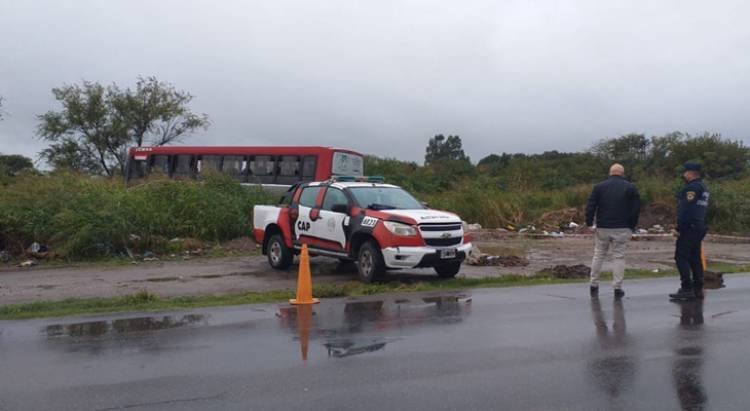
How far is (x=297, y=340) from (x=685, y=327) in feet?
14.8

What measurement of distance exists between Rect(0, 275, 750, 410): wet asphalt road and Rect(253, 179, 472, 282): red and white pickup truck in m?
2.45

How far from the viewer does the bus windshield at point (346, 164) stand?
31.0m

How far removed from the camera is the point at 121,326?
9688 mm

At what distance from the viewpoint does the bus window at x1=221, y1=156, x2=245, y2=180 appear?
3241 centimetres

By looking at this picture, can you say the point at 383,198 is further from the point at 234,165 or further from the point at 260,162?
the point at 234,165

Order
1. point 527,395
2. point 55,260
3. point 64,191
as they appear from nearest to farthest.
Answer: point 527,395, point 55,260, point 64,191

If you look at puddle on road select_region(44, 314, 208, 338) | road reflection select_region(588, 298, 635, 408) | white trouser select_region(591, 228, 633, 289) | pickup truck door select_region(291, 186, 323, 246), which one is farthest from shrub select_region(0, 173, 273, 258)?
road reflection select_region(588, 298, 635, 408)

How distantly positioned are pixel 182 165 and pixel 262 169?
14.4ft

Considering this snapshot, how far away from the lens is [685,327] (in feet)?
29.9

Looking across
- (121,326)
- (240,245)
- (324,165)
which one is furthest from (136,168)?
(121,326)

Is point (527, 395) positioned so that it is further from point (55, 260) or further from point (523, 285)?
point (55, 260)

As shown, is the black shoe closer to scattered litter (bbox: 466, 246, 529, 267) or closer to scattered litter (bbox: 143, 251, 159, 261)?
scattered litter (bbox: 466, 246, 529, 267)

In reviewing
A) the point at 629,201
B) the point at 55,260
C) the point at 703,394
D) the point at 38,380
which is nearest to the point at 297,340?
the point at 38,380

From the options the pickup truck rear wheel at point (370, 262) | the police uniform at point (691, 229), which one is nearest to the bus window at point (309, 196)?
the pickup truck rear wheel at point (370, 262)
